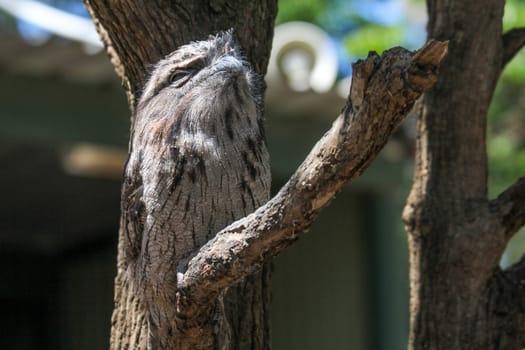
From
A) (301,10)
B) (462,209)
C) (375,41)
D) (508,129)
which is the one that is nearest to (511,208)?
(462,209)

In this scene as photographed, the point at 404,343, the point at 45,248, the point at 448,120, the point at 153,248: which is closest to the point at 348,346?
the point at 404,343

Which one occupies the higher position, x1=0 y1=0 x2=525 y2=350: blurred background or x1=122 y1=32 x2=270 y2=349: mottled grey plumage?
x1=0 y1=0 x2=525 y2=350: blurred background

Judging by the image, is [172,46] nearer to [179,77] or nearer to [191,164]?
[179,77]

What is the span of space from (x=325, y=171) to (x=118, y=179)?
265 inches

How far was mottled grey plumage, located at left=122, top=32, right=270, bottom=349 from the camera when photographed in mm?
A: 2492

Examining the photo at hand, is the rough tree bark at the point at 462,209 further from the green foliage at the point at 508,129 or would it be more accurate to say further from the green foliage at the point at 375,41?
the green foliage at the point at 508,129

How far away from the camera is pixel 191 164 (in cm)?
249

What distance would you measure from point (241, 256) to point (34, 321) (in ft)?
29.9

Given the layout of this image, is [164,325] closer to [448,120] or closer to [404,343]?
[448,120]

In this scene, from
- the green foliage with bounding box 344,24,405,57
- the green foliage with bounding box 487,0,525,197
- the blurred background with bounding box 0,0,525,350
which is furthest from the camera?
the green foliage with bounding box 487,0,525,197

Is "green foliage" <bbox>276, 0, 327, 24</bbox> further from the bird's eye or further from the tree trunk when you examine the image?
the bird's eye

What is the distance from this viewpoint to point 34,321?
1080 cm

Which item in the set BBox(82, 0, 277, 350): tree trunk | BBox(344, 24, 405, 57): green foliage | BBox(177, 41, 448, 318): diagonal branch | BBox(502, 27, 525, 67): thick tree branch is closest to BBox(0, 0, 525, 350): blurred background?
BBox(344, 24, 405, 57): green foliage

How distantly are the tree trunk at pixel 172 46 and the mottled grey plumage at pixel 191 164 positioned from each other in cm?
25
